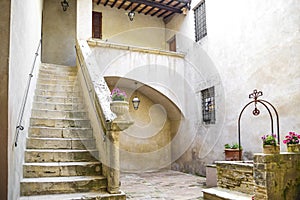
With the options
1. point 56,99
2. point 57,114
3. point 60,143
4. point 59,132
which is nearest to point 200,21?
point 56,99

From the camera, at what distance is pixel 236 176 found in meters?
5.34

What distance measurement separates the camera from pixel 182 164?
31.7 feet

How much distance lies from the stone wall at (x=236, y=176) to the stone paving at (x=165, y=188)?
1.96 feet

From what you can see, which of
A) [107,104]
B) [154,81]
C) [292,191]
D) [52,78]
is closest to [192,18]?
[154,81]

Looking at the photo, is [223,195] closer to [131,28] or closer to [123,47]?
[123,47]

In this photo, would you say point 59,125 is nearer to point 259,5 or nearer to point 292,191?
point 292,191

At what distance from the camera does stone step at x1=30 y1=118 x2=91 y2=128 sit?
5.42m

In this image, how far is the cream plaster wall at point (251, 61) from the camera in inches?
220

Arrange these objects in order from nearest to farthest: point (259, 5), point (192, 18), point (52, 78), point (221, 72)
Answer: point (259, 5) < point (52, 78) < point (221, 72) < point (192, 18)

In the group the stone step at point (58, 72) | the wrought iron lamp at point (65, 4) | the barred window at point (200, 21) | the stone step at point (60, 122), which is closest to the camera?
the stone step at point (60, 122)

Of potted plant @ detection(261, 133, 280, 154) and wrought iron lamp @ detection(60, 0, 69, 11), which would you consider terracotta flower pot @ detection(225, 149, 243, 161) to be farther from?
wrought iron lamp @ detection(60, 0, 69, 11)

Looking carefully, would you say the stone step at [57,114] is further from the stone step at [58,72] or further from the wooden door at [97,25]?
the wooden door at [97,25]

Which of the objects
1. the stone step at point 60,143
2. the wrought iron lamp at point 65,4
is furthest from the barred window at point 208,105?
the wrought iron lamp at point 65,4

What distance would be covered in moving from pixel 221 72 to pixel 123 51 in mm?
2880
